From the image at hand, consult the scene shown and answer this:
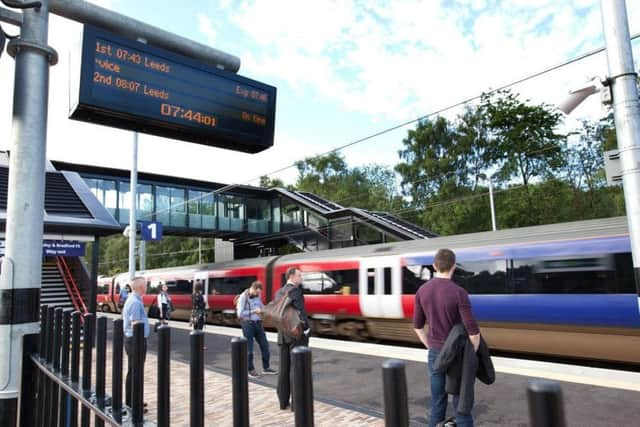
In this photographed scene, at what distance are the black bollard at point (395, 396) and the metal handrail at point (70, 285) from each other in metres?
14.0

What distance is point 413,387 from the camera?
6254mm

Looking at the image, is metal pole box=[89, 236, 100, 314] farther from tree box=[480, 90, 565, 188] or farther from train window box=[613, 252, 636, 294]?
tree box=[480, 90, 565, 188]

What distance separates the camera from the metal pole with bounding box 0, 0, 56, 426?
109 inches

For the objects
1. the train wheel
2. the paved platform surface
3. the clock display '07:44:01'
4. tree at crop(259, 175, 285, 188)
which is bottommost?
the train wheel

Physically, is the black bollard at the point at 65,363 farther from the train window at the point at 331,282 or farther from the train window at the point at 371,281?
the train window at the point at 331,282

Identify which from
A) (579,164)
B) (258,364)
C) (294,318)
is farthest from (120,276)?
(579,164)

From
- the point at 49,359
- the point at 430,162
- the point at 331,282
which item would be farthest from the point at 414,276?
the point at 430,162

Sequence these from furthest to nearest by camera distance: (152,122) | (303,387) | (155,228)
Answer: (155,228), (152,122), (303,387)

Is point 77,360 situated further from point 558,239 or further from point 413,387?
point 558,239

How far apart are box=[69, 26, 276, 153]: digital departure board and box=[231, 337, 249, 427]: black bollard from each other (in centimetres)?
359

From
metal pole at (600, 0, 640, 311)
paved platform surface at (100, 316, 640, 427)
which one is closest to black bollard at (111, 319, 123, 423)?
paved platform surface at (100, 316, 640, 427)

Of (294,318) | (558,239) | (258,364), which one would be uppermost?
(558,239)

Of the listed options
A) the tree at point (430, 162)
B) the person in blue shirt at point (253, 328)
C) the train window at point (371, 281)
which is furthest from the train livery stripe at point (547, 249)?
the tree at point (430, 162)

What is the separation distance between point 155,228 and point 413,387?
41.5ft
